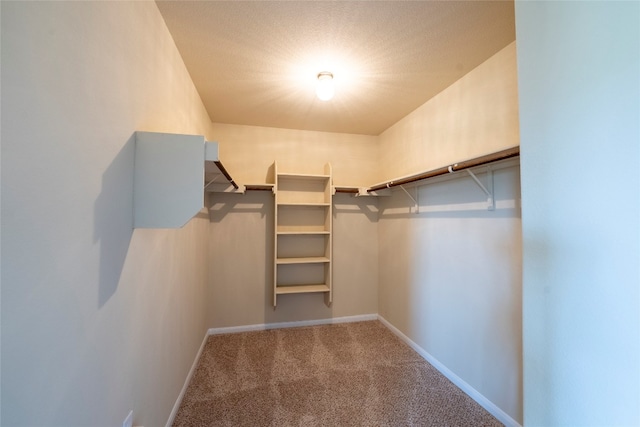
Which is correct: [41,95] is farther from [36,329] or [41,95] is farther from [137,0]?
[137,0]

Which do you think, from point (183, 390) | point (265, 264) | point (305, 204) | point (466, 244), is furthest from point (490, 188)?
point (183, 390)

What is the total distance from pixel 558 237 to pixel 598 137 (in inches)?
9.8

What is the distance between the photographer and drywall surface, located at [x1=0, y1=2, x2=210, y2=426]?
542mm

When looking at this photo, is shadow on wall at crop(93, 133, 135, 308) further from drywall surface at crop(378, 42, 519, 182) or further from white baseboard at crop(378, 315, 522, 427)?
white baseboard at crop(378, 315, 522, 427)

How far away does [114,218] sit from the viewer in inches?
36.3

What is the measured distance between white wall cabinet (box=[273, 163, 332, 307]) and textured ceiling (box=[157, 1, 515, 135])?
3.14ft

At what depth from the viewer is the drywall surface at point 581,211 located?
52 centimetres

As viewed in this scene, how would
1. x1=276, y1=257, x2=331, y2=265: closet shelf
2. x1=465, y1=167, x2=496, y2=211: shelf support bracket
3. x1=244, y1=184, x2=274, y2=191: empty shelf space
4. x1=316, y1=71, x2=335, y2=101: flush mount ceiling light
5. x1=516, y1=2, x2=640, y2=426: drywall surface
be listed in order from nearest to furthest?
1. x1=516, y1=2, x2=640, y2=426: drywall surface
2. x1=465, y1=167, x2=496, y2=211: shelf support bracket
3. x1=316, y1=71, x2=335, y2=101: flush mount ceiling light
4. x1=244, y1=184, x2=274, y2=191: empty shelf space
5. x1=276, y1=257, x2=331, y2=265: closet shelf

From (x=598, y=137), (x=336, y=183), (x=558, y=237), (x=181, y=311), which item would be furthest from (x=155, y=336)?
(x=336, y=183)

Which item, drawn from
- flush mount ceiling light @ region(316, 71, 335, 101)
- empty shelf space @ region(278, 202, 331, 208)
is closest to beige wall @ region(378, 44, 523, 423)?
empty shelf space @ region(278, 202, 331, 208)

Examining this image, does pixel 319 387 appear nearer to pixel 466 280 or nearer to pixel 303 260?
pixel 303 260

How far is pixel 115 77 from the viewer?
0.93 meters

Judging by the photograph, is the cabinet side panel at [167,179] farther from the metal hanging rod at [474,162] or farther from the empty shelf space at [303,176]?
the empty shelf space at [303,176]

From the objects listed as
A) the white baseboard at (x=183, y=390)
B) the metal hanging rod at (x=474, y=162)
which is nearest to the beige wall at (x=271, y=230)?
the white baseboard at (x=183, y=390)
